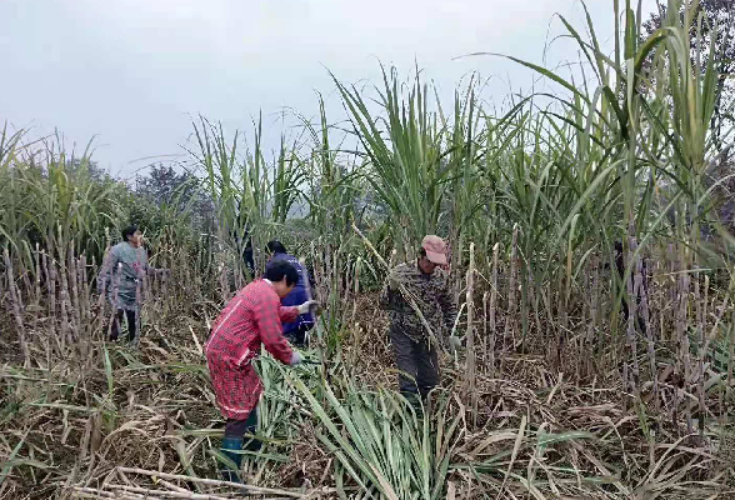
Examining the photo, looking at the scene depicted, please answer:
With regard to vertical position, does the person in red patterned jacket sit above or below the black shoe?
above

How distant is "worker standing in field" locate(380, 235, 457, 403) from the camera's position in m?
2.54

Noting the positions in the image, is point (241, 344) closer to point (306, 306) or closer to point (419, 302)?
point (306, 306)

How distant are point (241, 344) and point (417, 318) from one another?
828 mm

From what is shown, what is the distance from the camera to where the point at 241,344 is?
2.26 metres

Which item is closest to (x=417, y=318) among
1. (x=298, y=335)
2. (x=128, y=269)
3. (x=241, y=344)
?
(x=241, y=344)

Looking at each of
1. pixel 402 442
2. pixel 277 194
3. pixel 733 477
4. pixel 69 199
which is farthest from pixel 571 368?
pixel 69 199

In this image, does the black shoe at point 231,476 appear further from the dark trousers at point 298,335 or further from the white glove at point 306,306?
the dark trousers at point 298,335

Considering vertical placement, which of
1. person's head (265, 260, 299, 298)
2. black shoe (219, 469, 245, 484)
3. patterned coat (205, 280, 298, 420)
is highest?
person's head (265, 260, 299, 298)

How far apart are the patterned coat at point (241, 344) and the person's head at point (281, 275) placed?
0.21 feet

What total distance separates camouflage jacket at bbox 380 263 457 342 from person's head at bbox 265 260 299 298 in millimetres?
446

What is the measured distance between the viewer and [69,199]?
3.03m

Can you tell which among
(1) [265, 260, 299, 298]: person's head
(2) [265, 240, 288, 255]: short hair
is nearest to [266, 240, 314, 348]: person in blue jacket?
(2) [265, 240, 288, 255]: short hair

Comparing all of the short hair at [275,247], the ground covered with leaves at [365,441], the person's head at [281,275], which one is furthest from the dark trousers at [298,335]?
the person's head at [281,275]

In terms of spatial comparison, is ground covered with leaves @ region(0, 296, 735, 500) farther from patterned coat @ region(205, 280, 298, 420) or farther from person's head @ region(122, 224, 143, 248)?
person's head @ region(122, 224, 143, 248)
